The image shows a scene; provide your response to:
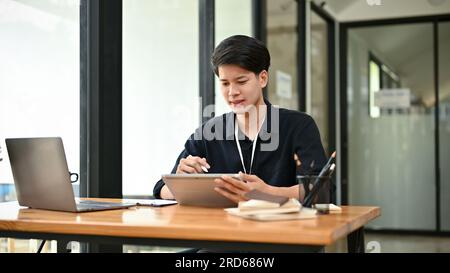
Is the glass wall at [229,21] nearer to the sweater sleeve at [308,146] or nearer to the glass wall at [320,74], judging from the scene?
the glass wall at [320,74]

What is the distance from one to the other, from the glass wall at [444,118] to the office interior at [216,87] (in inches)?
0.4

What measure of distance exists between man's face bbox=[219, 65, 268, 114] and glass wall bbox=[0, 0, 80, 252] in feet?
2.96

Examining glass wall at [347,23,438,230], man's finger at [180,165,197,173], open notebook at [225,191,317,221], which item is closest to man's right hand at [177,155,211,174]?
man's finger at [180,165,197,173]

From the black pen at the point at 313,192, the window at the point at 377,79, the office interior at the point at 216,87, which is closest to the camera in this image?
the black pen at the point at 313,192

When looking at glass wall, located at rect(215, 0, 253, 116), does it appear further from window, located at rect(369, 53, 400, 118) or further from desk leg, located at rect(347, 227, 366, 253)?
desk leg, located at rect(347, 227, 366, 253)

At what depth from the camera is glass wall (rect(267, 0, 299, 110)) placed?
565 cm

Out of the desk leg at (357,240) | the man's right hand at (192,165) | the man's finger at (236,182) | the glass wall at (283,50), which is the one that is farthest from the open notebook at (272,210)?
the glass wall at (283,50)

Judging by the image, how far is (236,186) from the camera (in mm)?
1844

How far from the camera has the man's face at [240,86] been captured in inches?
91.0

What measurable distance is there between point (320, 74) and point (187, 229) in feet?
19.2

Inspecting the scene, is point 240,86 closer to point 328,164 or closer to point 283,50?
point 328,164
